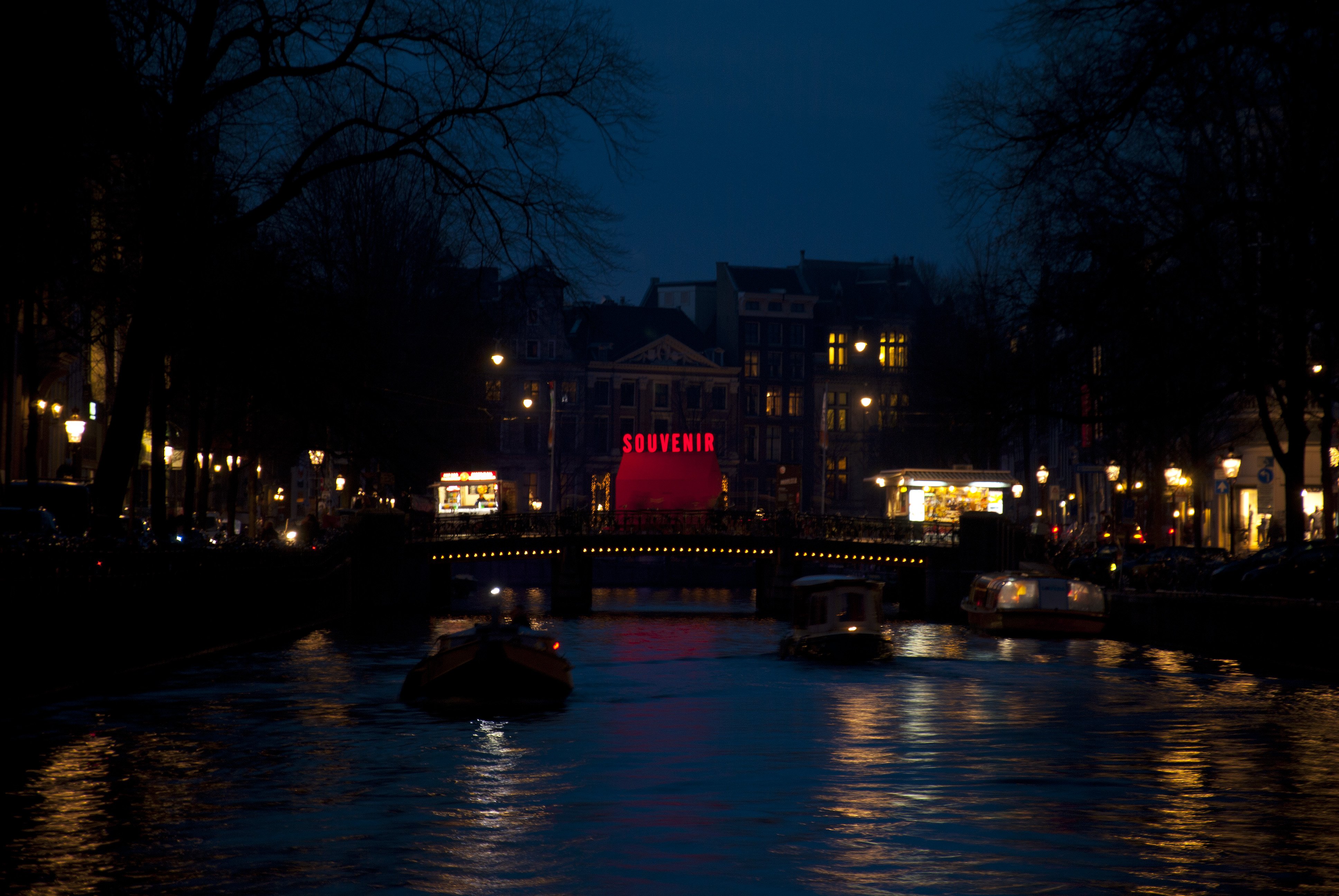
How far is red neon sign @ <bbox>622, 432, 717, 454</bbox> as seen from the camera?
98250 millimetres

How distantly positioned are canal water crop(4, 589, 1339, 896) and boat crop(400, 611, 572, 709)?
0.99 metres

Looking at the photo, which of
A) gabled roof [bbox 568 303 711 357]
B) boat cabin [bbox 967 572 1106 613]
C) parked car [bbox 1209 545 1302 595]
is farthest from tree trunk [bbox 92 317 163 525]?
gabled roof [bbox 568 303 711 357]

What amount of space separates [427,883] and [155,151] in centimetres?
1212

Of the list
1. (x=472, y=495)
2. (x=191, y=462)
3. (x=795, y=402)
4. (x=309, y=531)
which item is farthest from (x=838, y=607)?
(x=795, y=402)

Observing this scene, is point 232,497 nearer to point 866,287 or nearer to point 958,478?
point 958,478

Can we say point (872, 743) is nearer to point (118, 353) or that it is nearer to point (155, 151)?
point (155, 151)

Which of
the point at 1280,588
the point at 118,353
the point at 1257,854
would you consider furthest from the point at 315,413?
the point at 118,353

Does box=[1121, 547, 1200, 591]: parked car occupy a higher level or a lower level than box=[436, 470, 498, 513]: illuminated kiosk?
lower

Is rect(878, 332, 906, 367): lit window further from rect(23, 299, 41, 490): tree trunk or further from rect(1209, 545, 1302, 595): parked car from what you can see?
rect(23, 299, 41, 490): tree trunk

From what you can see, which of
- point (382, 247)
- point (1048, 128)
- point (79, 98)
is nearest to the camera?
point (79, 98)

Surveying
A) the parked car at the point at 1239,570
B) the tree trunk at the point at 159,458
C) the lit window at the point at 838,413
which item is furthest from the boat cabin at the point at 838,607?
the lit window at the point at 838,413

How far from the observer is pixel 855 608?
176ft

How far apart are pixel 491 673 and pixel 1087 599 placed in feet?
90.7

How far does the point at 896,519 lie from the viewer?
84.1m
